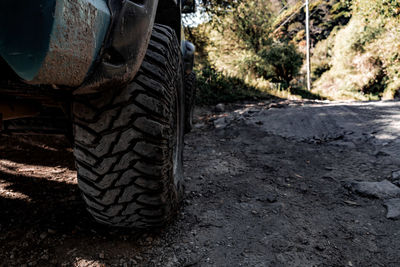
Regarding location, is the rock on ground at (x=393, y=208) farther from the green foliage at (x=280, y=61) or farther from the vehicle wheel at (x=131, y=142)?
the green foliage at (x=280, y=61)

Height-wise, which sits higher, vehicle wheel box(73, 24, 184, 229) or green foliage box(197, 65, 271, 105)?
green foliage box(197, 65, 271, 105)

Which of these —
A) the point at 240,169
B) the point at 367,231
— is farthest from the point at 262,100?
the point at 367,231

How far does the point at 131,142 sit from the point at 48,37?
0.58 meters

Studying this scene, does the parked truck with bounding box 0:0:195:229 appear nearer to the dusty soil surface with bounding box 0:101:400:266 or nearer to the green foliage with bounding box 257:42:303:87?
the dusty soil surface with bounding box 0:101:400:266

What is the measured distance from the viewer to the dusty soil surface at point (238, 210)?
3.83 ft

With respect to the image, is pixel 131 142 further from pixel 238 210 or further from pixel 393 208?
pixel 393 208

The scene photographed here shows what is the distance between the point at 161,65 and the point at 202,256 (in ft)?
3.10

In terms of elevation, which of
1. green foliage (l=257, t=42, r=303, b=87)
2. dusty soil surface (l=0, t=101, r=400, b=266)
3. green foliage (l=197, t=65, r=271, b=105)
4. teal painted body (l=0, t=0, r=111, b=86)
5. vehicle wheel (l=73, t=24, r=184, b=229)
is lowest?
dusty soil surface (l=0, t=101, r=400, b=266)

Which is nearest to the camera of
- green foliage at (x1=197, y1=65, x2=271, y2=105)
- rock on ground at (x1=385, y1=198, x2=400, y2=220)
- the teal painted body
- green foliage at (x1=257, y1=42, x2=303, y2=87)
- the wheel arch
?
the teal painted body

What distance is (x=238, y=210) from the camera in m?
1.59

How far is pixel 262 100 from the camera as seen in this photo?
7.51m

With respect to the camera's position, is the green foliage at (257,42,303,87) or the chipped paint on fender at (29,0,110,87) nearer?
the chipped paint on fender at (29,0,110,87)

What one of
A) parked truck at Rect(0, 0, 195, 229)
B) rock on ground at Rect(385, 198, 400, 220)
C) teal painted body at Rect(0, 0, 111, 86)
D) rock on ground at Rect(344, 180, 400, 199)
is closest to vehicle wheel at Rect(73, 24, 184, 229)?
parked truck at Rect(0, 0, 195, 229)

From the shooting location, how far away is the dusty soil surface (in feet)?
3.83
